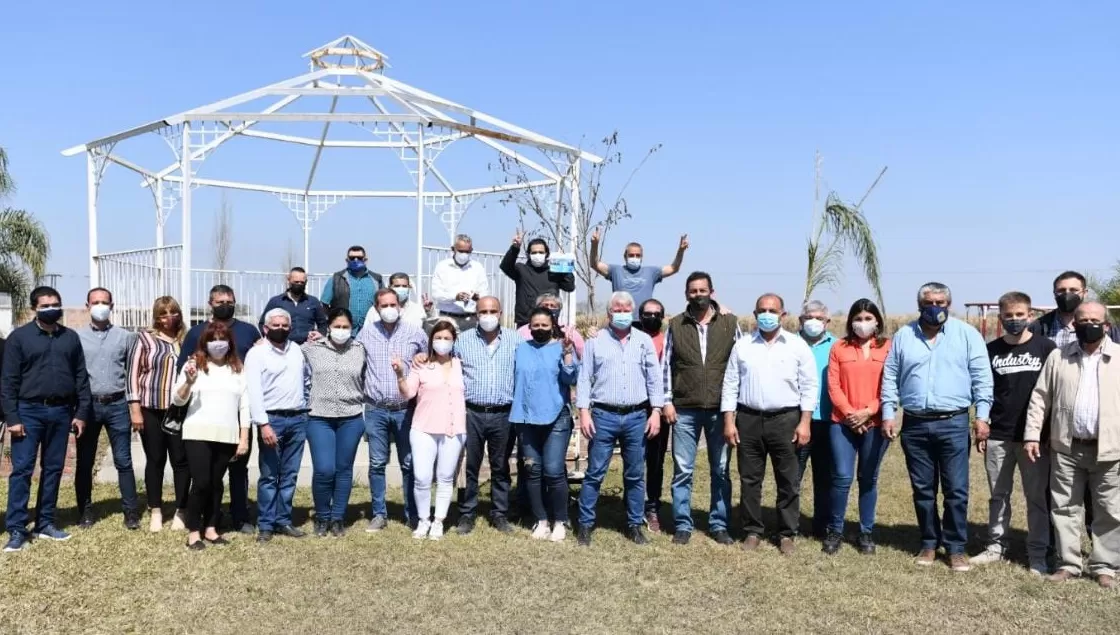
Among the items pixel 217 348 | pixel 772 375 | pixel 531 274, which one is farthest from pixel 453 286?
pixel 772 375

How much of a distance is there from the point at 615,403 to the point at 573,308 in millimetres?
4909

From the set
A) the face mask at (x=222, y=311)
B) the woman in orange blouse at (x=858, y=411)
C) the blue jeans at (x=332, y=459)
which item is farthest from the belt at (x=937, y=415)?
the face mask at (x=222, y=311)

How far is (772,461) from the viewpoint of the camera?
7215 millimetres

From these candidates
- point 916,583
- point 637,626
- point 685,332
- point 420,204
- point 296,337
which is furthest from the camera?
point 420,204

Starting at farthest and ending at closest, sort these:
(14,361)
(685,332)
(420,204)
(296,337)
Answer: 1. (420,204)
2. (296,337)
3. (685,332)
4. (14,361)

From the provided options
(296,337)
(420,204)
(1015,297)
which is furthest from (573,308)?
(1015,297)

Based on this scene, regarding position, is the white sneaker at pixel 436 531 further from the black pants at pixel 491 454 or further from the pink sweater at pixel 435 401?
the pink sweater at pixel 435 401

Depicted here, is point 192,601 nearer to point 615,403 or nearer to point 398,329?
point 398,329

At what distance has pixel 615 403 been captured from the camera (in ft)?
23.9

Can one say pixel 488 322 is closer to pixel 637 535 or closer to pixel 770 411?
pixel 637 535

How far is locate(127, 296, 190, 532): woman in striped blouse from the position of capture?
734 cm

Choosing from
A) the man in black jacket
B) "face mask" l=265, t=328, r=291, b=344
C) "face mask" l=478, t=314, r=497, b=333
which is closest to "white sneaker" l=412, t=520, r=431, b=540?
"face mask" l=478, t=314, r=497, b=333

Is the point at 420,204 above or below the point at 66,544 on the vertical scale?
above

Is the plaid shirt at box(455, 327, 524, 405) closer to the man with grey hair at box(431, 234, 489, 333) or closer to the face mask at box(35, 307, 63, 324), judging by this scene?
the man with grey hair at box(431, 234, 489, 333)
